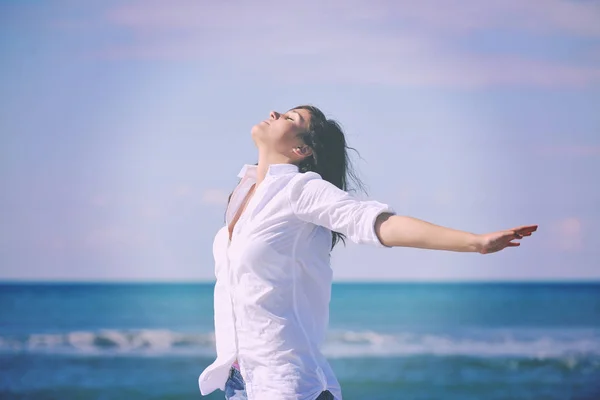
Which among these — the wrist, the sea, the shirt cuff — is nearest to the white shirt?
the shirt cuff

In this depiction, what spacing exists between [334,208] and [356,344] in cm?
847

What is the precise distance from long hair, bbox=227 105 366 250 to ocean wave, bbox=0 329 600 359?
6.98 metres

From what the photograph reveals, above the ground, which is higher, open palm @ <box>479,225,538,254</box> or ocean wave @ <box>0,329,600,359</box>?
open palm @ <box>479,225,538,254</box>

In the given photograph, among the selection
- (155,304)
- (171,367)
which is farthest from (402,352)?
(155,304)

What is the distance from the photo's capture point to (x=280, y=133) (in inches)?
71.0

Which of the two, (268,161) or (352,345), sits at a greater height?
(268,161)

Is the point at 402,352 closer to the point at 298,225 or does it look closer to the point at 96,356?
the point at 96,356

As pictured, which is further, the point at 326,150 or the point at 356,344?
the point at 356,344

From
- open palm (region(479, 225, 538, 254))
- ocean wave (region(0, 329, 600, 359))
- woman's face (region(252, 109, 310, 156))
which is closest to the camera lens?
open palm (region(479, 225, 538, 254))

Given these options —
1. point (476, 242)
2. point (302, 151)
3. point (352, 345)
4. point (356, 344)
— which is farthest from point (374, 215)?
point (356, 344)

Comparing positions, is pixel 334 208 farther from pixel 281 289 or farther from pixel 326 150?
pixel 326 150

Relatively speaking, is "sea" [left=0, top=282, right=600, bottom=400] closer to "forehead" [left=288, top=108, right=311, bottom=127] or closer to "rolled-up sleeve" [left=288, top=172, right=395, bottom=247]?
"forehead" [left=288, top=108, right=311, bottom=127]

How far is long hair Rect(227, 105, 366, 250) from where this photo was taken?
1820 millimetres

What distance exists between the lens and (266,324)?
1.61m
